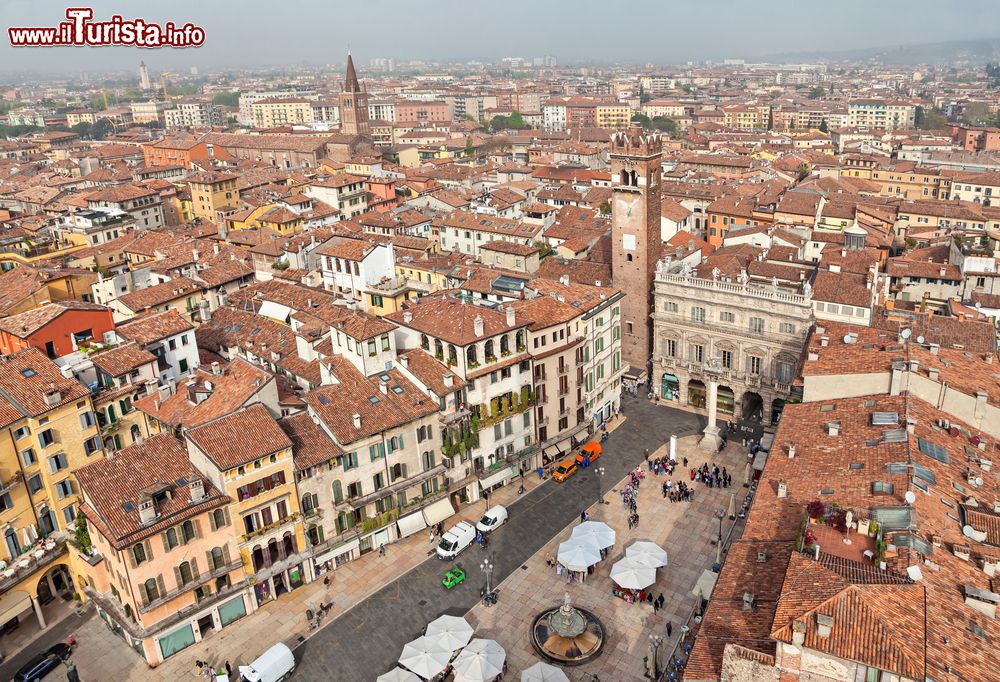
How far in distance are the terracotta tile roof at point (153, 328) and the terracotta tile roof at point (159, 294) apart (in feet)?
29.0

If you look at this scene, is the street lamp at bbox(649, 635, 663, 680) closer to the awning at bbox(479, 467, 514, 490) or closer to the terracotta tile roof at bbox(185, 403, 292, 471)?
the awning at bbox(479, 467, 514, 490)

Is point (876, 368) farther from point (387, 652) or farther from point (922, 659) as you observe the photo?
point (387, 652)

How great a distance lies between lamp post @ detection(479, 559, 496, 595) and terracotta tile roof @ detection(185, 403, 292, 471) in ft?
51.2

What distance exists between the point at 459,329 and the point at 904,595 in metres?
34.3

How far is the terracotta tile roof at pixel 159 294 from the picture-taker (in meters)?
68.8

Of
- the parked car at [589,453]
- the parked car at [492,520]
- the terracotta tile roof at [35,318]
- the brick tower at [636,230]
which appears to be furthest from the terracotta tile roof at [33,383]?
the brick tower at [636,230]

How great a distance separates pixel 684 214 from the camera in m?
107

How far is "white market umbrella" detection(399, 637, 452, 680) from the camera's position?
40.1 m

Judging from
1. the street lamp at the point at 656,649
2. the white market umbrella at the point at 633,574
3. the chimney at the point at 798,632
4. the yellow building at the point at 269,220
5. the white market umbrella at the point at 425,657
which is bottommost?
the street lamp at the point at 656,649

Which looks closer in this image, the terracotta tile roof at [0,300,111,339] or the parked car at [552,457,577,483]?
the terracotta tile roof at [0,300,111,339]

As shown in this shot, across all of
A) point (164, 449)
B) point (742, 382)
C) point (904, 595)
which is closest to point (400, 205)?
point (742, 382)

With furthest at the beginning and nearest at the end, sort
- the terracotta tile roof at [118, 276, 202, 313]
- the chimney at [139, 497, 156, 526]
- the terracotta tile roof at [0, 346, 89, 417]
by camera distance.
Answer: the terracotta tile roof at [118, 276, 202, 313]
the terracotta tile roof at [0, 346, 89, 417]
the chimney at [139, 497, 156, 526]

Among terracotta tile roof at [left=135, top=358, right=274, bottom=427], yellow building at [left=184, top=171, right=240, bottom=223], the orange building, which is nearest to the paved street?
terracotta tile roof at [left=135, top=358, right=274, bottom=427]

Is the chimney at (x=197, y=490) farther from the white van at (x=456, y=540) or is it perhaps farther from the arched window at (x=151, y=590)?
the white van at (x=456, y=540)
